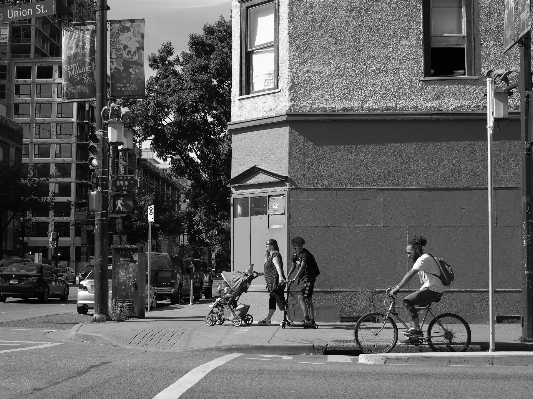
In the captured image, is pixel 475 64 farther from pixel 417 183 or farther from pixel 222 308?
pixel 222 308

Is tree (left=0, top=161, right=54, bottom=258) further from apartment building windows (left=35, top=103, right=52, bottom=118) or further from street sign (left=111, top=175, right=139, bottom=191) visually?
street sign (left=111, top=175, right=139, bottom=191)

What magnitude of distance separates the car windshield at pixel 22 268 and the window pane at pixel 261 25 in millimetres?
17315

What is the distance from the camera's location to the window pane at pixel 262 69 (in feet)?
66.8

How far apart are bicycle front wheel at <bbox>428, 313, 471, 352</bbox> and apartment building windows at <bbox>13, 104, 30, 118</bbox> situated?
92.4 meters

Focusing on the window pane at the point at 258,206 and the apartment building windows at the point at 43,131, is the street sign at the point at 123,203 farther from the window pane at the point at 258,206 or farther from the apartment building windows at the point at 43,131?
the apartment building windows at the point at 43,131

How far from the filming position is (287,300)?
18.3 meters

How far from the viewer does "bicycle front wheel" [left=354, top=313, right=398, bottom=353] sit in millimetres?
13914

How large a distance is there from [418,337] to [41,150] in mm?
91276

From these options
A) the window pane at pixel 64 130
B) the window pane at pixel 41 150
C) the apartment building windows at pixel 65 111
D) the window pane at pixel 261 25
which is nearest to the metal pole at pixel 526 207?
the window pane at pixel 261 25

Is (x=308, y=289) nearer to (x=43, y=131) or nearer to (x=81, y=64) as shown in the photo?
(x=81, y=64)

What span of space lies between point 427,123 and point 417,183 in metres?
1.32

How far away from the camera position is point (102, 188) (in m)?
20.5

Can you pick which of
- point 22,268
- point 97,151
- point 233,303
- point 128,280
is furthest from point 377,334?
point 22,268

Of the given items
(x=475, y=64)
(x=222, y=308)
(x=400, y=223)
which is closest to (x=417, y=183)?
(x=400, y=223)
